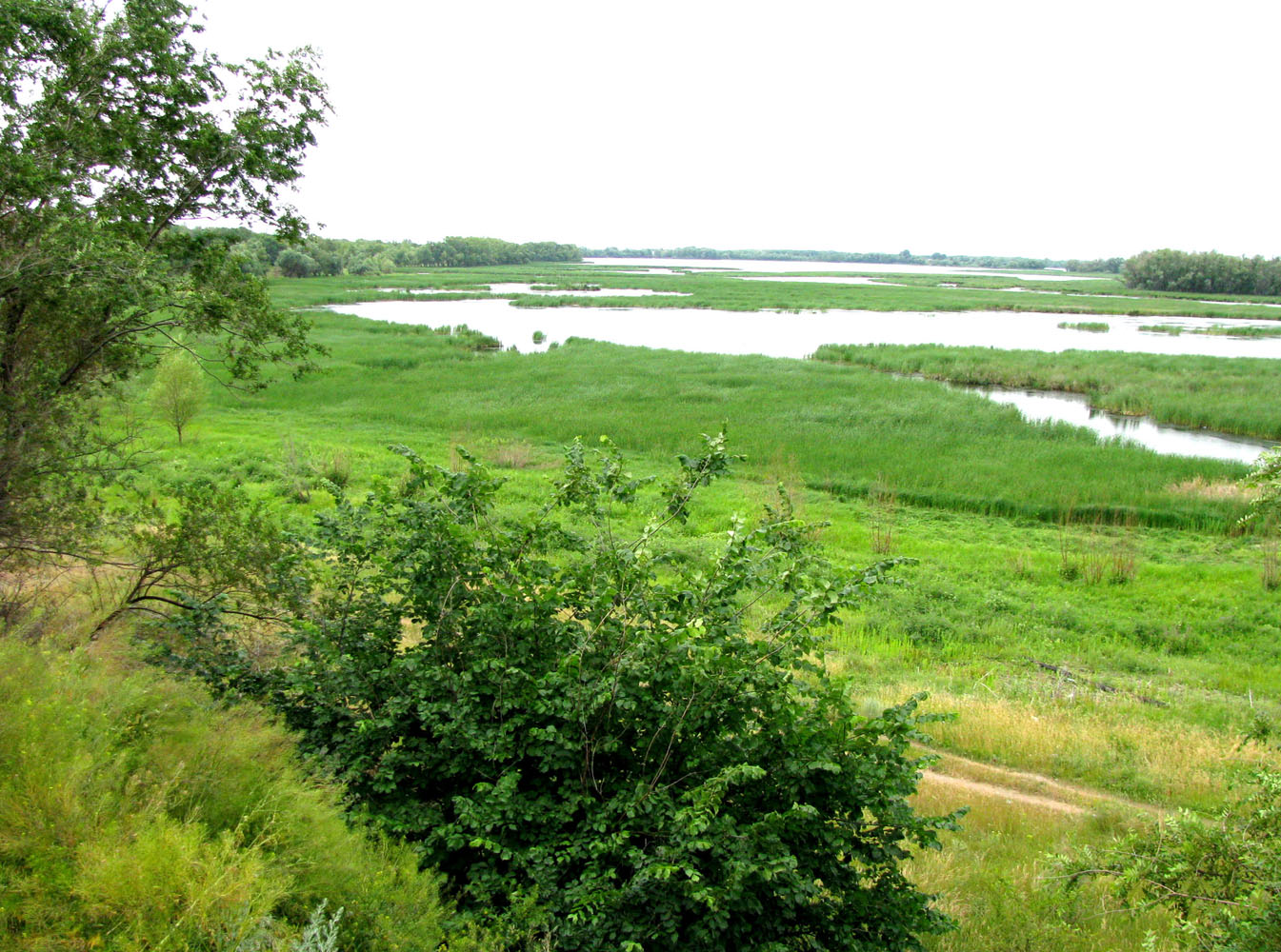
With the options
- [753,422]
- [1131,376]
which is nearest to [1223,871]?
[753,422]

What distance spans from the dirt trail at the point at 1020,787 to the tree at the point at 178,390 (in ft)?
76.9

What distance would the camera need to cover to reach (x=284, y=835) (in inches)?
147

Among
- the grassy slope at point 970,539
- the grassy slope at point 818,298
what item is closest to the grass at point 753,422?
the grassy slope at point 970,539

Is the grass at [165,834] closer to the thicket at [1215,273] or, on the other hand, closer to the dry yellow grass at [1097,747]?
the dry yellow grass at [1097,747]

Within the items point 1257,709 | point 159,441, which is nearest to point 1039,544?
point 1257,709

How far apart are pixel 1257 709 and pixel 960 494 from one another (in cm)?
1216

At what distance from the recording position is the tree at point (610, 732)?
12.9ft

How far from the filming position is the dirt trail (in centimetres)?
758

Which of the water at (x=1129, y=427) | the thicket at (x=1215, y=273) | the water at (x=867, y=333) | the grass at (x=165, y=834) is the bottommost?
the water at (x=1129, y=427)

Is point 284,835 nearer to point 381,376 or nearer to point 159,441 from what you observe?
point 159,441

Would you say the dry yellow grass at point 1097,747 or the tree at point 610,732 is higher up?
the tree at point 610,732

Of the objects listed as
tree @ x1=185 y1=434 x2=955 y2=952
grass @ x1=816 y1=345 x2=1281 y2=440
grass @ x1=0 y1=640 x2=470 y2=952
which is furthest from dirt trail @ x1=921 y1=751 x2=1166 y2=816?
grass @ x1=816 y1=345 x2=1281 y2=440

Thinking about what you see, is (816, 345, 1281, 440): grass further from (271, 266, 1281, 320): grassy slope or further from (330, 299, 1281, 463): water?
(271, 266, 1281, 320): grassy slope

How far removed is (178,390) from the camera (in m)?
24.3
